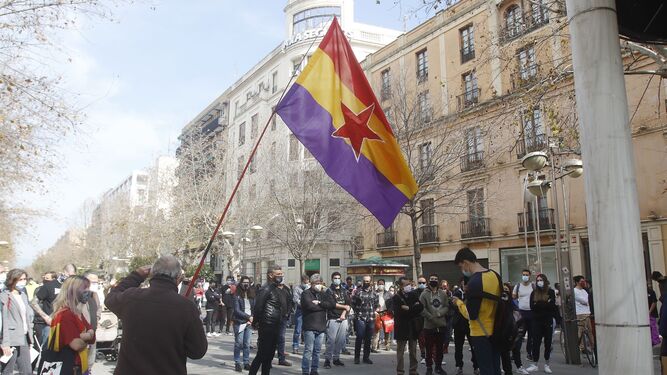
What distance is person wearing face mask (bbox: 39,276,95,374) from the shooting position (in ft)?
17.3

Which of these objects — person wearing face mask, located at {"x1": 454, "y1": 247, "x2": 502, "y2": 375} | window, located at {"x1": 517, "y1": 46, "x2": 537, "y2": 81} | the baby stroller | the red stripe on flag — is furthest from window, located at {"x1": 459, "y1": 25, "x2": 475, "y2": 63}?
person wearing face mask, located at {"x1": 454, "y1": 247, "x2": 502, "y2": 375}

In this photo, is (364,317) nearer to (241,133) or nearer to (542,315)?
(542,315)

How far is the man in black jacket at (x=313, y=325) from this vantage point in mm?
9531

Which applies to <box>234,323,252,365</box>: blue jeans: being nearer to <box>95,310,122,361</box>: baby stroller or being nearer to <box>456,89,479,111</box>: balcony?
<box>95,310,122,361</box>: baby stroller

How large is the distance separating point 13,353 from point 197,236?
27.5m

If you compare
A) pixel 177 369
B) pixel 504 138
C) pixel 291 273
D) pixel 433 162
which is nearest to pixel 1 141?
pixel 177 369

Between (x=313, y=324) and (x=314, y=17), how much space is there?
120 ft

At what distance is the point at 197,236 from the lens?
34.7 metres

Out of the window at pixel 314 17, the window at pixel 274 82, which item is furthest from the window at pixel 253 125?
the window at pixel 314 17

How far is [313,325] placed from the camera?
31.4 ft

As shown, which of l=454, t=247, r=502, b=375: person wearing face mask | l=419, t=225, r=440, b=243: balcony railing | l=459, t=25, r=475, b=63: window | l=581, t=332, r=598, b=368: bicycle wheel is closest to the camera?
l=454, t=247, r=502, b=375: person wearing face mask

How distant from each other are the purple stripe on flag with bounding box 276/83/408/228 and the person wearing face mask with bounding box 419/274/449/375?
13.5ft

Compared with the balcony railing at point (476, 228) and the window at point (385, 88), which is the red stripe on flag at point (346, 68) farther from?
the balcony railing at point (476, 228)

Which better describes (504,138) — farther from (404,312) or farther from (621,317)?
(621,317)
